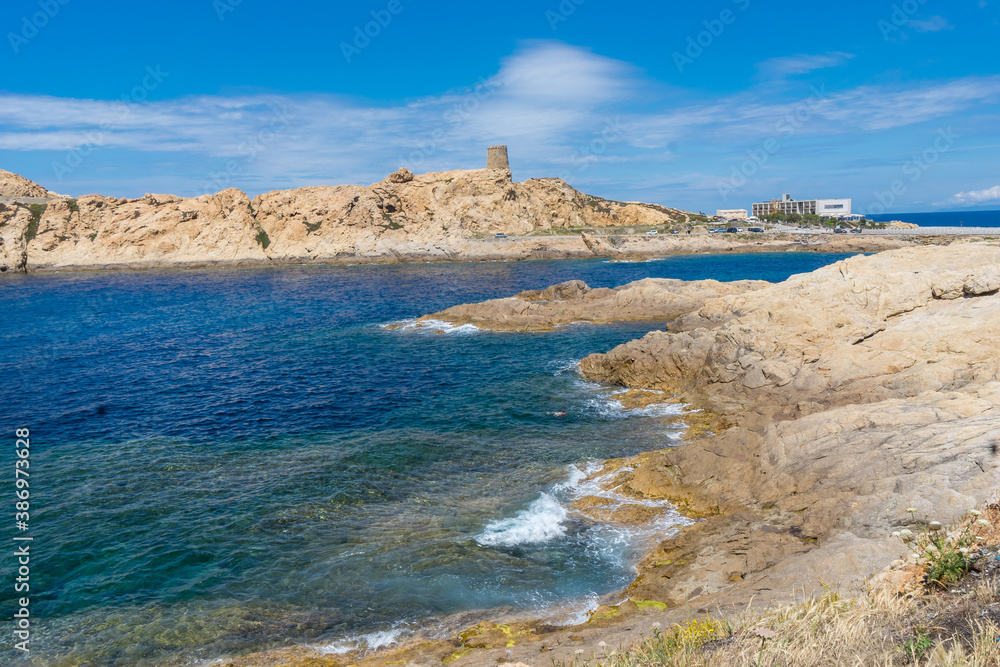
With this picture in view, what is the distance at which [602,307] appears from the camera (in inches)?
1855

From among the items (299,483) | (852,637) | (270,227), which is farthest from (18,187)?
(852,637)

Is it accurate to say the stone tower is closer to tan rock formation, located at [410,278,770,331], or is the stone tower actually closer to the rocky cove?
tan rock formation, located at [410,278,770,331]

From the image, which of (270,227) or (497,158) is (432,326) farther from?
(497,158)

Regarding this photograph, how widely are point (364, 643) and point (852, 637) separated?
843 centimetres

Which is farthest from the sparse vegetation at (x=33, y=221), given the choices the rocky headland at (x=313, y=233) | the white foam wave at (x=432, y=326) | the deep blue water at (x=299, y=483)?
the white foam wave at (x=432, y=326)

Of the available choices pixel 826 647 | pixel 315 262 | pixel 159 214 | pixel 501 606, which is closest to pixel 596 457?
pixel 501 606

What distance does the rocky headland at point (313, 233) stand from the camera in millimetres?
109375

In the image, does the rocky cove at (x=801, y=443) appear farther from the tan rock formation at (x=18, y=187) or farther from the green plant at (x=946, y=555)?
the tan rock formation at (x=18, y=187)

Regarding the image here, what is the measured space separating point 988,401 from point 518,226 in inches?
4570

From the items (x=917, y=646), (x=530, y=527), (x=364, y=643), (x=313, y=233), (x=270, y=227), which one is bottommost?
(x=364, y=643)

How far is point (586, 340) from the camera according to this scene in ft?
127

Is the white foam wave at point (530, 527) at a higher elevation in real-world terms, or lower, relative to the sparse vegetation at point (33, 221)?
lower

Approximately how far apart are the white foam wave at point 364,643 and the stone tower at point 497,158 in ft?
447

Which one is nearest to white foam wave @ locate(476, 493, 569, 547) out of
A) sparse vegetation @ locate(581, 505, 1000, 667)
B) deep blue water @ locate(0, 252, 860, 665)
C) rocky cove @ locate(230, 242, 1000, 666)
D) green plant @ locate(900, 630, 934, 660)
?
deep blue water @ locate(0, 252, 860, 665)
